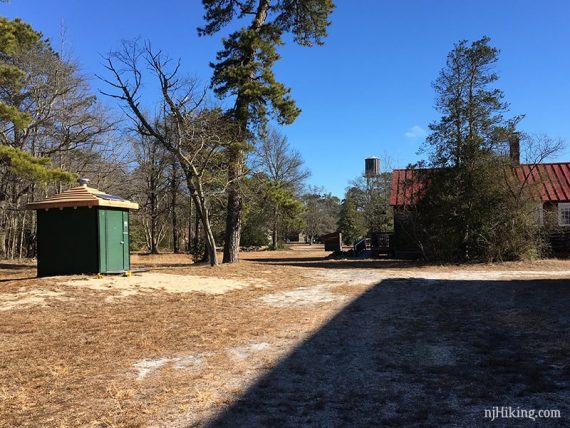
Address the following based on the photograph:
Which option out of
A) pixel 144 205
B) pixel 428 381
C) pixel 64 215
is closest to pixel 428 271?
pixel 64 215

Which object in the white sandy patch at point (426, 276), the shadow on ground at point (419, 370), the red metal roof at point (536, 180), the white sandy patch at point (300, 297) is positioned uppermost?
the red metal roof at point (536, 180)

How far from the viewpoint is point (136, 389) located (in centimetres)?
479

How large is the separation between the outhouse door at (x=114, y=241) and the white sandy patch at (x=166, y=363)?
721 centimetres

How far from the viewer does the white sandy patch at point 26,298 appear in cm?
900

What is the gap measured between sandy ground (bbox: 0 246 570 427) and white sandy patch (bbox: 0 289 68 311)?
1.5 inches

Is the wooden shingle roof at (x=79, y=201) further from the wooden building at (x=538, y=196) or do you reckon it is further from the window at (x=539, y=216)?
the window at (x=539, y=216)

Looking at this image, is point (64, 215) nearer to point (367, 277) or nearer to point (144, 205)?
point (367, 277)

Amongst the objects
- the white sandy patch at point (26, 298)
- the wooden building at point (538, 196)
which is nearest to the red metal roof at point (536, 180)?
the wooden building at point (538, 196)

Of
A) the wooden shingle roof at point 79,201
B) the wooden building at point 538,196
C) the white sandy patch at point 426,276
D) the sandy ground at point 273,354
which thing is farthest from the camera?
the wooden building at point 538,196

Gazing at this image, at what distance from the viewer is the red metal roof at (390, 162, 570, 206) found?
2164 centimetres

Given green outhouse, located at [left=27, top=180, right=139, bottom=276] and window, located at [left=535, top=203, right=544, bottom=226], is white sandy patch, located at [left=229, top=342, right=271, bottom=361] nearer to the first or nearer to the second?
green outhouse, located at [left=27, top=180, right=139, bottom=276]

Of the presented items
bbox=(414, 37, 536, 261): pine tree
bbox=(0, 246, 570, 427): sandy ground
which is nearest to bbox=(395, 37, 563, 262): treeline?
bbox=(414, 37, 536, 261): pine tree

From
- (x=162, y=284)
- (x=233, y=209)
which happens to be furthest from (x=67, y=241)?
(x=233, y=209)

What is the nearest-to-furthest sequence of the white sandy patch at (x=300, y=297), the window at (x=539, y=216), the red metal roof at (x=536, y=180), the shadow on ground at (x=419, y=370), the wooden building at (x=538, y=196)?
the shadow on ground at (x=419, y=370)
the white sandy patch at (x=300, y=297)
the window at (x=539, y=216)
the wooden building at (x=538, y=196)
the red metal roof at (x=536, y=180)
